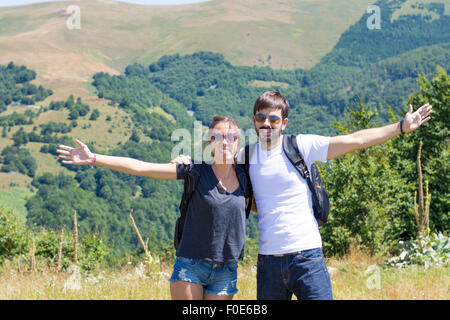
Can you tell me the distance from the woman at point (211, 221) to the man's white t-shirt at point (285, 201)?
144mm

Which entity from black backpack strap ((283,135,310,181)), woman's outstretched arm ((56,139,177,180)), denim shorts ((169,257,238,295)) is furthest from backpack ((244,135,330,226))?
denim shorts ((169,257,238,295))

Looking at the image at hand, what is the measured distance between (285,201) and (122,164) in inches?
43.1

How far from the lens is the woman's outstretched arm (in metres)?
3.53

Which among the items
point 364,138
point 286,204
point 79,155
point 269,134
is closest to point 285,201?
point 286,204

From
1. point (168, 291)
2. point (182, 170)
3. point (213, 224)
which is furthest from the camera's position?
point (168, 291)

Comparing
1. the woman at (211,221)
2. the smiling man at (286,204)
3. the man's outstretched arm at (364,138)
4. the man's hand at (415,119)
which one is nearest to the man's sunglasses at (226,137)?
the woman at (211,221)

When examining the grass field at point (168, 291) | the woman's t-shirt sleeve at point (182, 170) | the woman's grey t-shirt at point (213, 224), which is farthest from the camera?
the grass field at point (168, 291)

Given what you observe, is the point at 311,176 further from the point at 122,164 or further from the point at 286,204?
the point at 122,164

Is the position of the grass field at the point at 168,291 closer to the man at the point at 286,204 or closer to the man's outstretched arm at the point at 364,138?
the man at the point at 286,204

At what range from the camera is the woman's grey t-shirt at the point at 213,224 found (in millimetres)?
3428

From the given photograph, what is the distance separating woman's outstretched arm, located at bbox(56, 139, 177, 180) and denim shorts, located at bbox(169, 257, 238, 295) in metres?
0.57

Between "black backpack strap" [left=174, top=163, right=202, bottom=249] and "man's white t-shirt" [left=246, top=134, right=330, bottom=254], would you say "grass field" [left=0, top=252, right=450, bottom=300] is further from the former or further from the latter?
"man's white t-shirt" [left=246, top=134, right=330, bottom=254]

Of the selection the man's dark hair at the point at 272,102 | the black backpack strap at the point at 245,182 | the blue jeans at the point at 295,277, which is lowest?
the blue jeans at the point at 295,277

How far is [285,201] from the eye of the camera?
3.48 m
